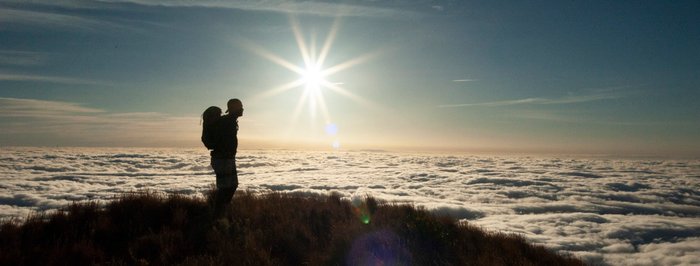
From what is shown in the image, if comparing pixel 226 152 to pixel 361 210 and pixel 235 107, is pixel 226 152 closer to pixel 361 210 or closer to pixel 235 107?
pixel 235 107

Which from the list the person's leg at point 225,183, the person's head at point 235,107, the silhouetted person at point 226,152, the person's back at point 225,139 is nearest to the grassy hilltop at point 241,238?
the person's leg at point 225,183

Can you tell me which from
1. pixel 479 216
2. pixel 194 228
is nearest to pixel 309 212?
pixel 194 228

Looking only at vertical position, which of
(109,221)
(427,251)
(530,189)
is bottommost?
(530,189)

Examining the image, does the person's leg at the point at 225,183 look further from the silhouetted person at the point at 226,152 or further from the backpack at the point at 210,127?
the backpack at the point at 210,127

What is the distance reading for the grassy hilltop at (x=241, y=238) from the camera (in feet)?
15.0

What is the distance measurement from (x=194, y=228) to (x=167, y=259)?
1.10 m

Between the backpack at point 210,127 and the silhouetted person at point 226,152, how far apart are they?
1.6 inches

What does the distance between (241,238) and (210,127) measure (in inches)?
83.7

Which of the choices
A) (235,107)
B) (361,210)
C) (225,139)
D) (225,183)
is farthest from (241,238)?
(361,210)

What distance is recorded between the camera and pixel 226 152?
244 inches

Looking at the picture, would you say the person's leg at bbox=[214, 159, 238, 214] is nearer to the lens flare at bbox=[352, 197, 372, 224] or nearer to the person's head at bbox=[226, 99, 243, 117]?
the person's head at bbox=[226, 99, 243, 117]

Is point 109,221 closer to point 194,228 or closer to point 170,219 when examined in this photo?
point 170,219

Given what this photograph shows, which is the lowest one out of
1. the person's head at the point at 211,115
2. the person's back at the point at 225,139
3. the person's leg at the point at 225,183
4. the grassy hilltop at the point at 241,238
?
the grassy hilltop at the point at 241,238

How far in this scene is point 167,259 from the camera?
4566 millimetres
